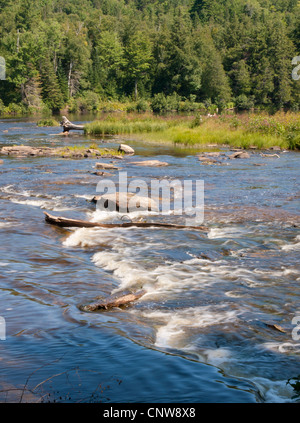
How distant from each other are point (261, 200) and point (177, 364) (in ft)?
32.5

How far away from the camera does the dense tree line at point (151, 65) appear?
273 feet

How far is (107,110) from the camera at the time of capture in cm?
8475
